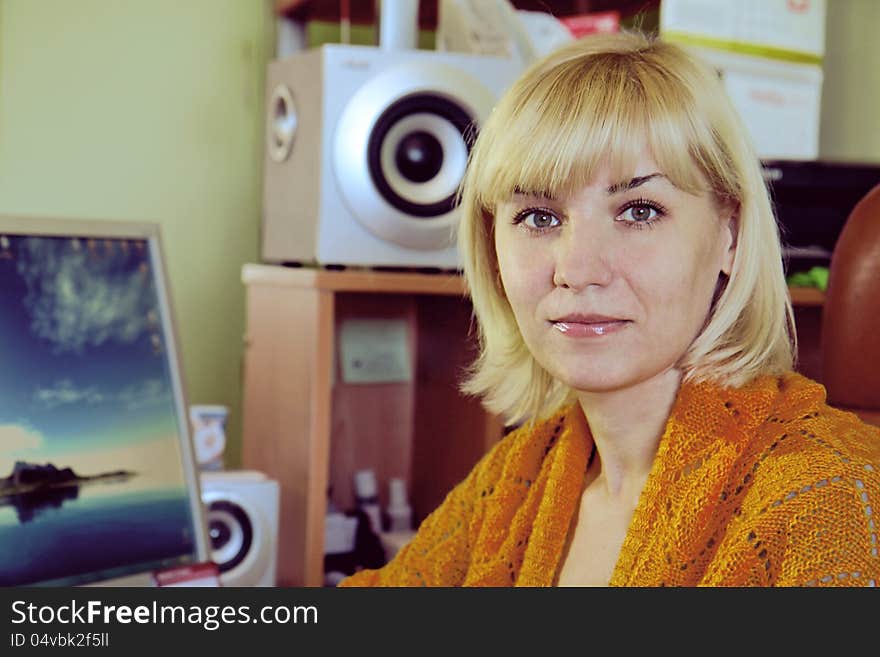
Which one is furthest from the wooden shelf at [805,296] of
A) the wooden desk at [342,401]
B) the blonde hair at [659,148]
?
the blonde hair at [659,148]

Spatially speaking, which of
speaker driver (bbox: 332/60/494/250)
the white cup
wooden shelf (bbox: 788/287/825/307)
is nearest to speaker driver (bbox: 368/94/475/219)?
speaker driver (bbox: 332/60/494/250)

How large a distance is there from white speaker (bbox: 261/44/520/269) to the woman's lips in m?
0.75

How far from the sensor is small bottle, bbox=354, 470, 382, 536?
75.1 inches

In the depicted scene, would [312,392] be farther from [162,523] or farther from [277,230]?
[162,523]

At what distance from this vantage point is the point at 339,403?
6.60 feet

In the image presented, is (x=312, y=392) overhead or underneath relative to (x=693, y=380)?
underneath

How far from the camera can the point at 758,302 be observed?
956 millimetres

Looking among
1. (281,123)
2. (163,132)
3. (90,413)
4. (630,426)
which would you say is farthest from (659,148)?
(163,132)

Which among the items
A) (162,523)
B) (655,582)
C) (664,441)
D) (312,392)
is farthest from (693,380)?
(312,392)

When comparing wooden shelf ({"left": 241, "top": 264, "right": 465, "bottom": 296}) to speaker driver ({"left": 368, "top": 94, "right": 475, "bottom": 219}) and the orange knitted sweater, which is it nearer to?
speaker driver ({"left": 368, "top": 94, "right": 475, "bottom": 219})

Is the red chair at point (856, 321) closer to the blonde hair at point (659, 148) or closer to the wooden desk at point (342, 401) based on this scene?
the blonde hair at point (659, 148)
